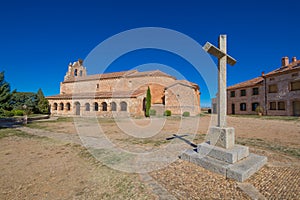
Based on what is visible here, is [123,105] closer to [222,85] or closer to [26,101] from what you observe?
[26,101]

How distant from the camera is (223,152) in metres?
3.29

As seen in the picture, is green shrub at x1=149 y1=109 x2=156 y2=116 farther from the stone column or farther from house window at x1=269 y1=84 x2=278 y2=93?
the stone column

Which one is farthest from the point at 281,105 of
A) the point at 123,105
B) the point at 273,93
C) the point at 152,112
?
the point at 123,105

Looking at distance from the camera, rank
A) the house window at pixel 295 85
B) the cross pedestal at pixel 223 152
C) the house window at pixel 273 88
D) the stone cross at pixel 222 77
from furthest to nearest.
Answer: the house window at pixel 273 88, the house window at pixel 295 85, the stone cross at pixel 222 77, the cross pedestal at pixel 223 152

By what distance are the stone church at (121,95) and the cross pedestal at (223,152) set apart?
15438mm

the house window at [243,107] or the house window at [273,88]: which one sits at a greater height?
the house window at [273,88]

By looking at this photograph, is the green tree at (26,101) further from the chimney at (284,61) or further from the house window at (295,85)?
the chimney at (284,61)

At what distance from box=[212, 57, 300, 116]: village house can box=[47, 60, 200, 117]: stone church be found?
6541 mm

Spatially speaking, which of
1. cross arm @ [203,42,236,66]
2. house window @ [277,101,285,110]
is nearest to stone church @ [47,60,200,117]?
house window @ [277,101,285,110]

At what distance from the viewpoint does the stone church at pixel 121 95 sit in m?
19.7

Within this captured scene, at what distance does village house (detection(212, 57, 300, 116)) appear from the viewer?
17100 mm

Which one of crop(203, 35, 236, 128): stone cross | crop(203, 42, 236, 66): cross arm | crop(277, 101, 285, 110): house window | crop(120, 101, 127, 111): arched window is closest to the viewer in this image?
crop(203, 42, 236, 66): cross arm

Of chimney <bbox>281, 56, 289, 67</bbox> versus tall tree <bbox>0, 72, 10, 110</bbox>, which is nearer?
tall tree <bbox>0, 72, 10, 110</bbox>

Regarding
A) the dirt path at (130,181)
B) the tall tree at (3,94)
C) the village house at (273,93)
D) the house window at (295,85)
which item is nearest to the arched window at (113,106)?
the tall tree at (3,94)
